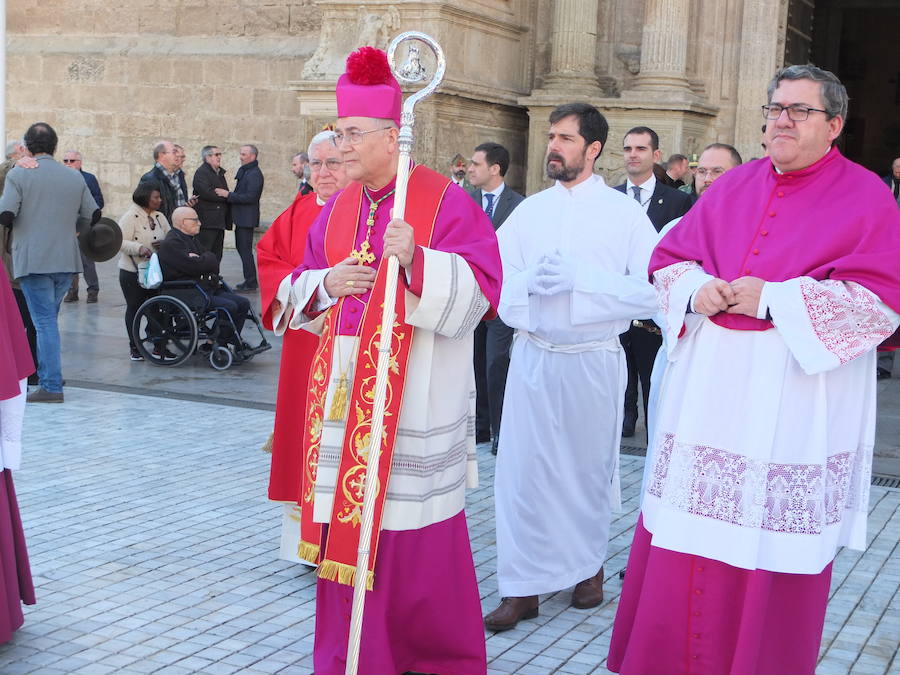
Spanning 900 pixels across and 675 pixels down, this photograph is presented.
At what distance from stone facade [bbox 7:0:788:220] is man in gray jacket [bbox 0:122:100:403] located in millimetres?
4757

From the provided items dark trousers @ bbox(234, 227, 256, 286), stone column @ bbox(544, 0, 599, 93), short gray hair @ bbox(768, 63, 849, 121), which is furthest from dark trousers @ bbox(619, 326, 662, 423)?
dark trousers @ bbox(234, 227, 256, 286)

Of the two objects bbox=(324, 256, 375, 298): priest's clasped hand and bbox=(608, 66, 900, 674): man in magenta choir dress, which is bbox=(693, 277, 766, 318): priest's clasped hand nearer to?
bbox=(608, 66, 900, 674): man in magenta choir dress

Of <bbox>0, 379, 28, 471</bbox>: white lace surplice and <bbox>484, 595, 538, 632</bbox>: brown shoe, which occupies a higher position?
<bbox>0, 379, 28, 471</bbox>: white lace surplice

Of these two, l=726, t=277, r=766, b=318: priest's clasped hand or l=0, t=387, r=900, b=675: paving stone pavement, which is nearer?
l=726, t=277, r=766, b=318: priest's clasped hand

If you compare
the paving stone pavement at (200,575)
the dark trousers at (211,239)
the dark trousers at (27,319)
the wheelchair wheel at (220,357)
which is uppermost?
the dark trousers at (211,239)

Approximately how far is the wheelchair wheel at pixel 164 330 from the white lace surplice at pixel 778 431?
6918mm

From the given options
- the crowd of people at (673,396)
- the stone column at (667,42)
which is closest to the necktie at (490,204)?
the crowd of people at (673,396)

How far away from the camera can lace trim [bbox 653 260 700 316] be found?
13.4 ft

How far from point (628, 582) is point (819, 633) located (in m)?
0.60

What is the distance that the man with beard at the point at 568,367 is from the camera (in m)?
5.13

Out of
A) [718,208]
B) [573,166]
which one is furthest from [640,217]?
[718,208]

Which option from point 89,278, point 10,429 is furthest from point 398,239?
point 89,278

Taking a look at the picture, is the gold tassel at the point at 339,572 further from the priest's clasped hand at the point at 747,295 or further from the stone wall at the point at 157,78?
the stone wall at the point at 157,78

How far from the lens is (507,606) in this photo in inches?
196
